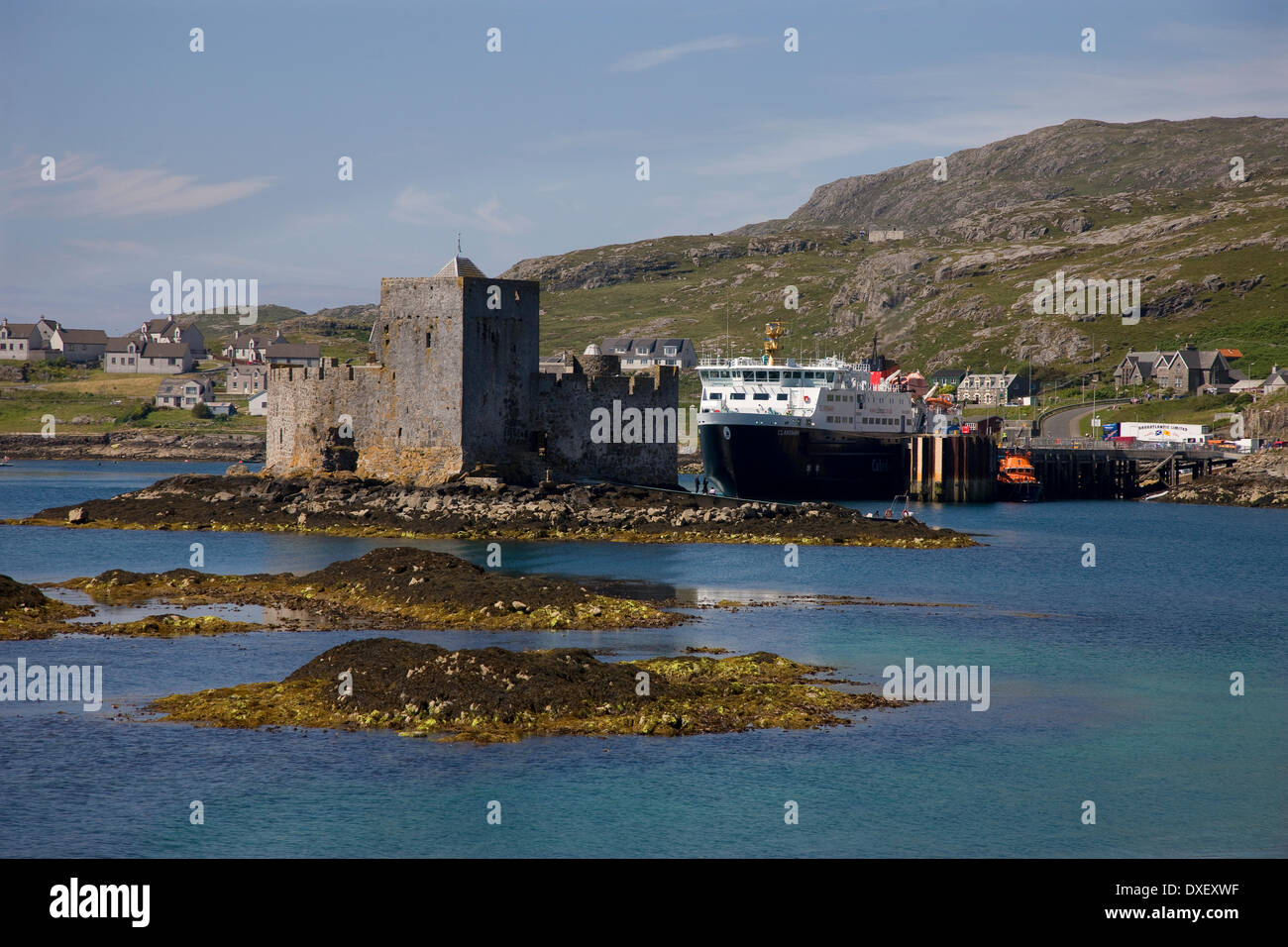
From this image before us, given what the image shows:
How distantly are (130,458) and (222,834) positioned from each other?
9524 cm

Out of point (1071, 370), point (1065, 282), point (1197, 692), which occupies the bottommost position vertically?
point (1197, 692)

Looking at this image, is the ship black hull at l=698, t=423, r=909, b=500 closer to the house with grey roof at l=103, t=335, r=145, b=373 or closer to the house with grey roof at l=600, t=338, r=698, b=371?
the house with grey roof at l=600, t=338, r=698, b=371

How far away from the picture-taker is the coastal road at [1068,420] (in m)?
110

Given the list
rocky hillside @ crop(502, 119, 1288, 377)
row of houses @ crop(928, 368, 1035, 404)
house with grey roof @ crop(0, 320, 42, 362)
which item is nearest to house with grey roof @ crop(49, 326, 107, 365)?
house with grey roof @ crop(0, 320, 42, 362)

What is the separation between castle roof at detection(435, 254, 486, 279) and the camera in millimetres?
49656

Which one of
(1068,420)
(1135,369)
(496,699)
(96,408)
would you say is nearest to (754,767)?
(496,699)

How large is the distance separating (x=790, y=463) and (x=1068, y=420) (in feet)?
190

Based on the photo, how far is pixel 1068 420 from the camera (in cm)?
11550

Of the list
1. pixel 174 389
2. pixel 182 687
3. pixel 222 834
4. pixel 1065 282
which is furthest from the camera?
pixel 1065 282

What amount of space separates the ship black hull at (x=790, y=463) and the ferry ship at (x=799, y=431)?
1.9 inches

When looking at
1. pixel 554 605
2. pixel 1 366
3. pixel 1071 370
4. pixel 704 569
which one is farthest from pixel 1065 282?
pixel 554 605

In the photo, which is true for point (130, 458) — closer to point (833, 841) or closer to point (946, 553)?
point (946, 553)

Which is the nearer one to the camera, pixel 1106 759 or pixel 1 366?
pixel 1106 759
